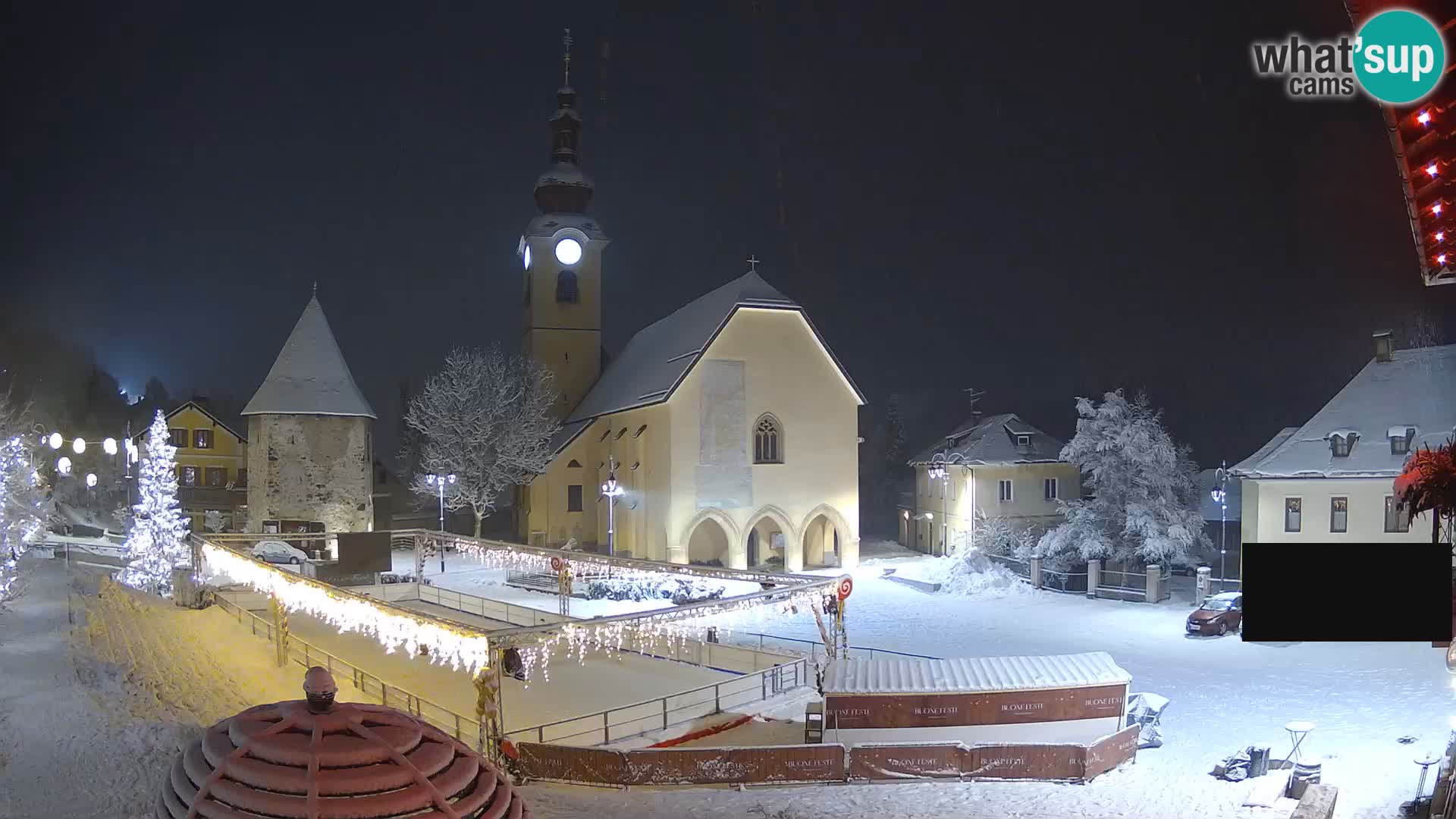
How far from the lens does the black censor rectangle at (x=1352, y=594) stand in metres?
5.30

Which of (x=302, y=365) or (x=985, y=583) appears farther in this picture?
(x=302, y=365)

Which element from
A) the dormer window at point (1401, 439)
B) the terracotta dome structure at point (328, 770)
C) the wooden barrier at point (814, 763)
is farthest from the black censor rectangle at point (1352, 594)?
the dormer window at point (1401, 439)

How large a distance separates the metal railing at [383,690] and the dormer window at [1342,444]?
90.9 ft

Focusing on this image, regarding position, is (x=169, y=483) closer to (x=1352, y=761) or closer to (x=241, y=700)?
(x=241, y=700)

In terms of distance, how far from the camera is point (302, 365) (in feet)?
134

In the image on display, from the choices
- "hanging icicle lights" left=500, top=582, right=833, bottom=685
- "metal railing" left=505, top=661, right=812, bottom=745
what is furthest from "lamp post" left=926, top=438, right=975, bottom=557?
"metal railing" left=505, top=661, right=812, bottom=745

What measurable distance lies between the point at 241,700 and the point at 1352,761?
18468 mm

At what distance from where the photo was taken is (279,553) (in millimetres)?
34625

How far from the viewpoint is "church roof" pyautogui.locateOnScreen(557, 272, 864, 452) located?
3741 cm

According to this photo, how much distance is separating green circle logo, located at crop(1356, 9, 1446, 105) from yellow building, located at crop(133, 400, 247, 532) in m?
54.6

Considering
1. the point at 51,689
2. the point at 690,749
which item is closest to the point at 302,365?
the point at 51,689

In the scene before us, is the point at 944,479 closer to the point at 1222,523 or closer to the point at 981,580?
the point at 981,580

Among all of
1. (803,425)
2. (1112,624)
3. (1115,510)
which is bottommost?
(1112,624)

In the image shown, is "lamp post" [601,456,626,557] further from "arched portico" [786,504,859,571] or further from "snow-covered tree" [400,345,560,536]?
"arched portico" [786,504,859,571]
